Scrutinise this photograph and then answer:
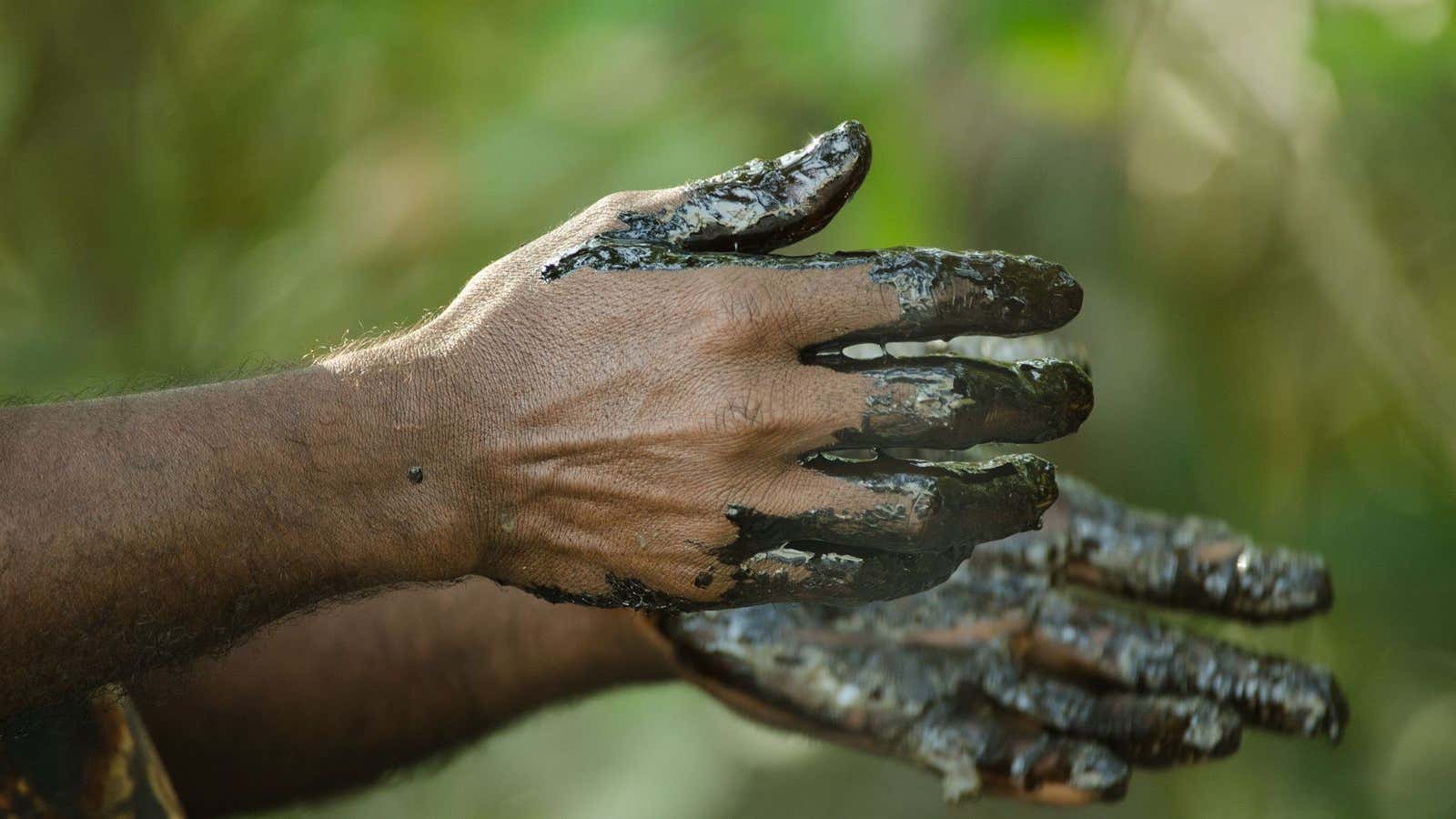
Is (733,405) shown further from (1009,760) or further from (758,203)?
(1009,760)

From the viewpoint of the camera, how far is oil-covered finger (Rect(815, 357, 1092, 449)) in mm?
932

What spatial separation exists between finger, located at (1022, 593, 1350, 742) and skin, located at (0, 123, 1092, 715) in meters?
0.39

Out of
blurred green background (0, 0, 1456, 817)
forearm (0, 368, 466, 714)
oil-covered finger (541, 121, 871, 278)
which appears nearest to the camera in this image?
forearm (0, 368, 466, 714)

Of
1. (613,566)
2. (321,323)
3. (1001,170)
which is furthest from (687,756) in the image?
(613,566)

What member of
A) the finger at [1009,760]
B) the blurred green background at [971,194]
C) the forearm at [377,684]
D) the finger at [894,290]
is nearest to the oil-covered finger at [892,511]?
the finger at [894,290]

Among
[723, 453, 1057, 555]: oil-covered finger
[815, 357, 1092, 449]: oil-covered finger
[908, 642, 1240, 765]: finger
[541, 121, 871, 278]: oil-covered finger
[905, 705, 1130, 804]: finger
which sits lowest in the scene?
[905, 705, 1130, 804]: finger

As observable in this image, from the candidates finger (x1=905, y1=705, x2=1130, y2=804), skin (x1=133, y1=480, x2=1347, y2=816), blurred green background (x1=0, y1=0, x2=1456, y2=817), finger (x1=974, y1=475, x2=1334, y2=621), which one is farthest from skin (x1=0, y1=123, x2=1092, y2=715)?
blurred green background (x1=0, y1=0, x2=1456, y2=817)

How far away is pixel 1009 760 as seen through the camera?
4.04 ft

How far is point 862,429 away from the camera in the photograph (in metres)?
0.94

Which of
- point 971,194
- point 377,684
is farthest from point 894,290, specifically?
point 971,194

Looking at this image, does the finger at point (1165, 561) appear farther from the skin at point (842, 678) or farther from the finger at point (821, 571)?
the finger at point (821, 571)

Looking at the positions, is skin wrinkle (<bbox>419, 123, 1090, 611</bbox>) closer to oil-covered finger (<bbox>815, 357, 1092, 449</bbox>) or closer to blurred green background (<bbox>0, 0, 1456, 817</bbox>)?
oil-covered finger (<bbox>815, 357, 1092, 449</bbox>)

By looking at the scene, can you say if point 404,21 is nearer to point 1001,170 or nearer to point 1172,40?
point 1001,170

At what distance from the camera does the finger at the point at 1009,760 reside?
47.4 inches
